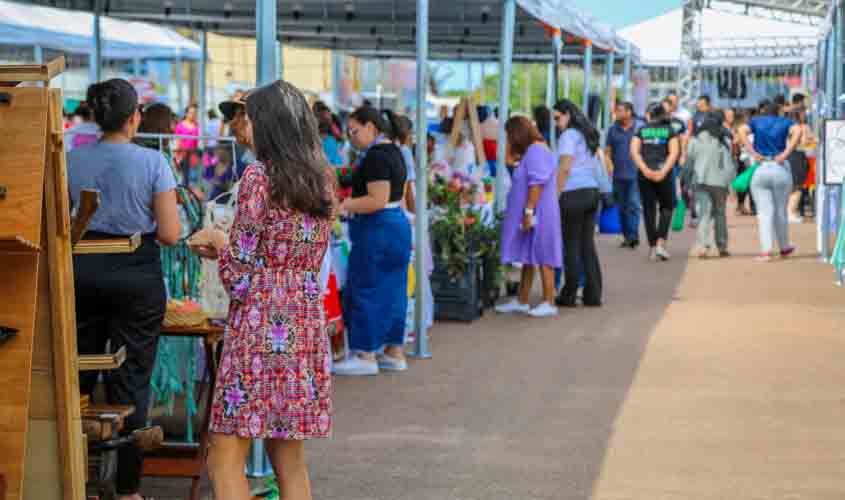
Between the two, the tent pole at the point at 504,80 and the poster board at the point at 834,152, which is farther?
the poster board at the point at 834,152

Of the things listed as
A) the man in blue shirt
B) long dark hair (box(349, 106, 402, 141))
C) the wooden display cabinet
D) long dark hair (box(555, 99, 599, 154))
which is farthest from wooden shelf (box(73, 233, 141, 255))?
the man in blue shirt

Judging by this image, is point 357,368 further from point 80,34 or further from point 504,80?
point 80,34

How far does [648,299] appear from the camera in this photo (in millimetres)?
13172

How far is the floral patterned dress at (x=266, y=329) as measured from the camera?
15.4 ft

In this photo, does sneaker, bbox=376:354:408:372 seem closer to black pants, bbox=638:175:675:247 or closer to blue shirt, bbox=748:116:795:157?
black pants, bbox=638:175:675:247

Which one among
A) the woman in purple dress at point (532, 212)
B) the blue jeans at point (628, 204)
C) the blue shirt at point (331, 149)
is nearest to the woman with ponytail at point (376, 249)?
the woman in purple dress at point (532, 212)

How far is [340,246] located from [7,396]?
548 centimetres

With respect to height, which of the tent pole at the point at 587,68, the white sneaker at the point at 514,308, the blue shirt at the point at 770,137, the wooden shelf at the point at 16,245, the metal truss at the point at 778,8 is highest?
the metal truss at the point at 778,8

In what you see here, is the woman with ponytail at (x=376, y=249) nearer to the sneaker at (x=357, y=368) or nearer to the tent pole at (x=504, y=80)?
the sneaker at (x=357, y=368)

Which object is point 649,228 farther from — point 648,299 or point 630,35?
point 630,35

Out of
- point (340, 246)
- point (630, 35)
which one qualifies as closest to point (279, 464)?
point (340, 246)

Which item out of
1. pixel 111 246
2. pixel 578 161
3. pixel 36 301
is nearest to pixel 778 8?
pixel 578 161

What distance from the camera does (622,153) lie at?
17812 millimetres

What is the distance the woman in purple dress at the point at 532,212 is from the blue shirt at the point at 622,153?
592cm
